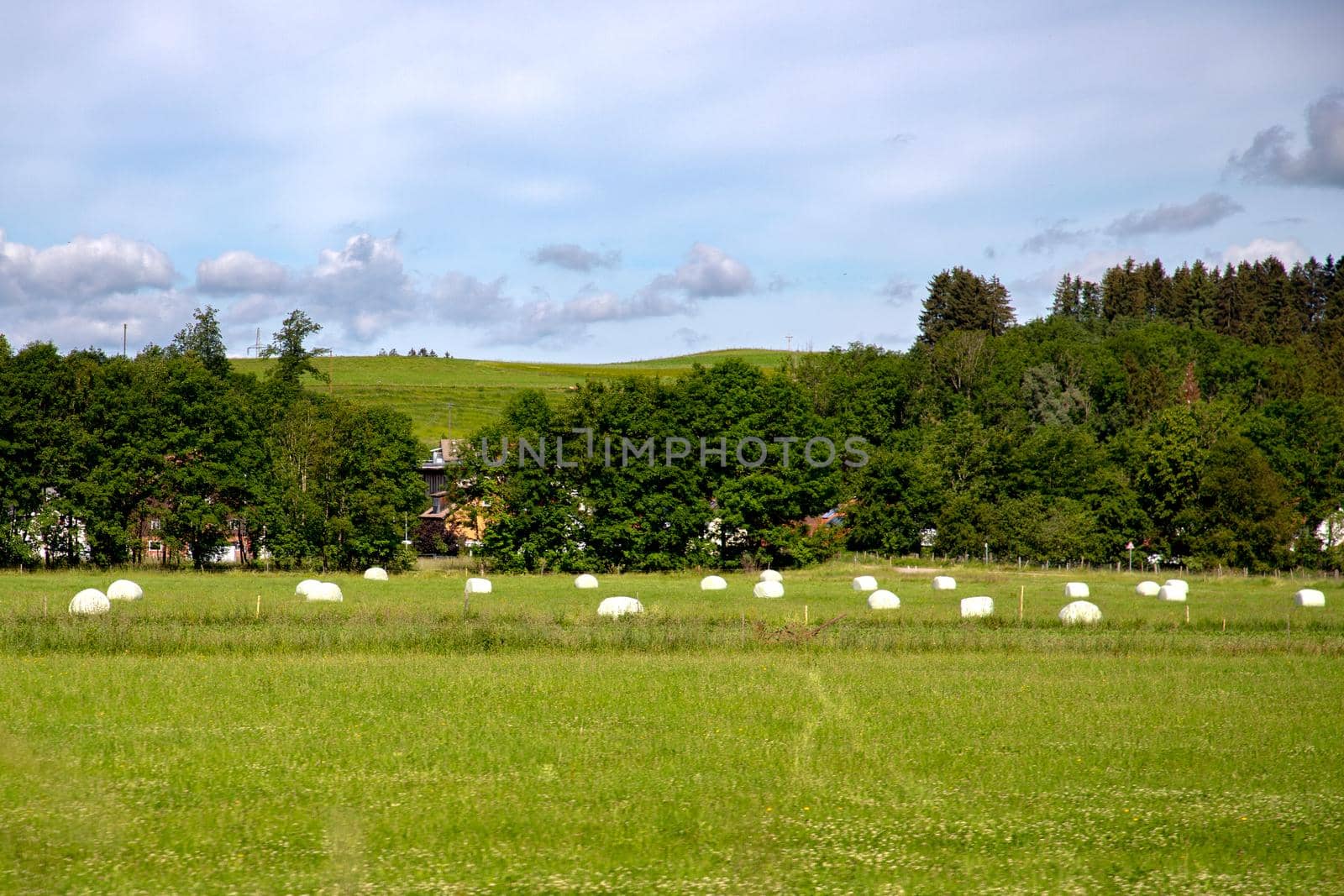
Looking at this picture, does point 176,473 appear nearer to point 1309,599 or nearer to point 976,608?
point 976,608

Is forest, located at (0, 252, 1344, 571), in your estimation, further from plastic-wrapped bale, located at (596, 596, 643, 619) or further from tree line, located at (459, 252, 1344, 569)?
plastic-wrapped bale, located at (596, 596, 643, 619)

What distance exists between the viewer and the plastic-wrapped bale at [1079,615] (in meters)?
48.0

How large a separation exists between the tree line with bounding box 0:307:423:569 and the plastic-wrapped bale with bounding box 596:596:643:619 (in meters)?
43.7

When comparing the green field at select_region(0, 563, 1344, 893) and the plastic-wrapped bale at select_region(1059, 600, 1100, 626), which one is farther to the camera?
the plastic-wrapped bale at select_region(1059, 600, 1100, 626)

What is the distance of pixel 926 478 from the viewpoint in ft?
341

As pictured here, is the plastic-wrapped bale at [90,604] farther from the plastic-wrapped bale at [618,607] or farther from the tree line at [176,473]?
the tree line at [176,473]

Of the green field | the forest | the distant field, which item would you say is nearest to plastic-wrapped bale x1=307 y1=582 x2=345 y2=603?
the green field

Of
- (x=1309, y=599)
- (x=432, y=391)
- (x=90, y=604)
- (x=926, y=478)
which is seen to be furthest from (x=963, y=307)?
(x=90, y=604)

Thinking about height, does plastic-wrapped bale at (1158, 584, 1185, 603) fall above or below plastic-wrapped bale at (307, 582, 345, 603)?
below

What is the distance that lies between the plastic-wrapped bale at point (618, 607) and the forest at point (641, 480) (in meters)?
41.6

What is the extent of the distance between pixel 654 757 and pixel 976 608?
29573 mm

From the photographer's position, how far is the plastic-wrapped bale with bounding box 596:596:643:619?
47.6 metres

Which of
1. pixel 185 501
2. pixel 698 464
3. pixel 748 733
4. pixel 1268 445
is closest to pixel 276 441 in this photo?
pixel 185 501

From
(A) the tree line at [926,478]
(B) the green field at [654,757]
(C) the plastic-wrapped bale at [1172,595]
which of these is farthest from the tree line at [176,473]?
(C) the plastic-wrapped bale at [1172,595]
